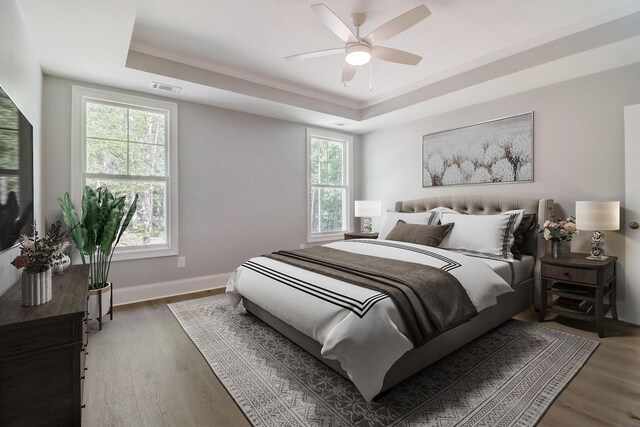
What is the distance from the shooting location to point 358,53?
2.46 metres

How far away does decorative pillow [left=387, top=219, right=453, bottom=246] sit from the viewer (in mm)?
3314

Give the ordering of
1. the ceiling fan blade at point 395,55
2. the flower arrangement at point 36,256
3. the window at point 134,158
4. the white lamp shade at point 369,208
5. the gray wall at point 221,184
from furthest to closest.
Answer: the white lamp shade at point 369,208
the window at point 134,158
the gray wall at point 221,184
the ceiling fan blade at point 395,55
the flower arrangement at point 36,256

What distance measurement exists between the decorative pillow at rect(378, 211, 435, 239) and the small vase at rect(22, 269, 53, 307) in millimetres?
3267

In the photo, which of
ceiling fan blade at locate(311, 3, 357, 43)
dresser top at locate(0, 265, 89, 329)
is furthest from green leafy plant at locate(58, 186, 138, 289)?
ceiling fan blade at locate(311, 3, 357, 43)

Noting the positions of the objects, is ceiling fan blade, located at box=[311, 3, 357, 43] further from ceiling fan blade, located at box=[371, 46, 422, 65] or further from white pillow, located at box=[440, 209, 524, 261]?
white pillow, located at box=[440, 209, 524, 261]

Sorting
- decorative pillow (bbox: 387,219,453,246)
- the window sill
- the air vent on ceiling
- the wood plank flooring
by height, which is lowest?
the wood plank flooring

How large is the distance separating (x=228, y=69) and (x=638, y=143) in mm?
4046

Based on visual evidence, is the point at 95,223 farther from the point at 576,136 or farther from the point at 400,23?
the point at 576,136

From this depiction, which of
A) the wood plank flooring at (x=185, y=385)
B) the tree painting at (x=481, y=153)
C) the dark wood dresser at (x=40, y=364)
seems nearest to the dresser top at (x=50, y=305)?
the dark wood dresser at (x=40, y=364)

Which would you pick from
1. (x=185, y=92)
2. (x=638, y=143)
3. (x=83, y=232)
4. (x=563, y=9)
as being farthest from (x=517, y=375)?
(x=185, y=92)

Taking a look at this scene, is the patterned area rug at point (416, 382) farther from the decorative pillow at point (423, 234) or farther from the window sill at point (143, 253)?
the window sill at point (143, 253)

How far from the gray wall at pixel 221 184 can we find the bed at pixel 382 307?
123 centimetres

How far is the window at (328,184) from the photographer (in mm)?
5102

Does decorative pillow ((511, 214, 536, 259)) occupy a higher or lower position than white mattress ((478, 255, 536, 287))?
higher
